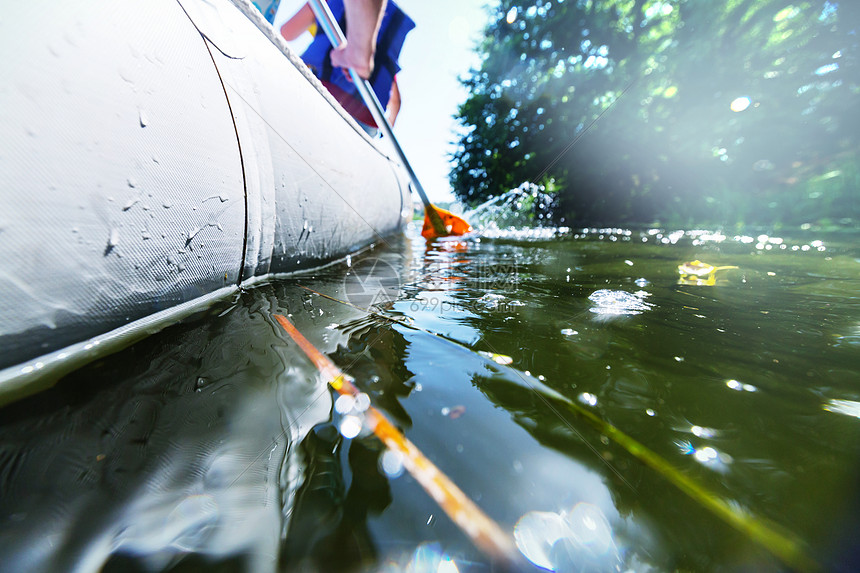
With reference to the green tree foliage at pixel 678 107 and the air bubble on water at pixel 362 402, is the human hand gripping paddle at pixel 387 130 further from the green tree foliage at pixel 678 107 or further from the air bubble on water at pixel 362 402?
the green tree foliage at pixel 678 107

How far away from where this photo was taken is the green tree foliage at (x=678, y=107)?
478 centimetres

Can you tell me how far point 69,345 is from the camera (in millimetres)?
603

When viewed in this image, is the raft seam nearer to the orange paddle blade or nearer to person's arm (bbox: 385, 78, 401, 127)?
the orange paddle blade

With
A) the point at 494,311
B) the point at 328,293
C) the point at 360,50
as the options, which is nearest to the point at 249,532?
the point at 494,311

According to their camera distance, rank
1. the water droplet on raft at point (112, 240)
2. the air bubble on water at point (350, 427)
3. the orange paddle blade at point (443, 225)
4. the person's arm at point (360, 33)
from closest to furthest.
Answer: the air bubble on water at point (350, 427) → the water droplet on raft at point (112, 240) → the person's arm at point (360, 33) → the orange paddle blade at point (443, 225)

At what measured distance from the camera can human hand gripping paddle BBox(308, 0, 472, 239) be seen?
258 centimetres

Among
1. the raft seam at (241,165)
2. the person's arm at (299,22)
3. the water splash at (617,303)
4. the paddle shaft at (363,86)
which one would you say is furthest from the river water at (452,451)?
the person's arm at (299,22)

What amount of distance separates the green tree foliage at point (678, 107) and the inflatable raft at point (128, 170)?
5.44m

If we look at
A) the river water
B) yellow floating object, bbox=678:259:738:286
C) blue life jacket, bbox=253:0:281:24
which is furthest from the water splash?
blue life jacket, bbox=253:0:281:24

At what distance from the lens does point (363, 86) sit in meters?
2.77

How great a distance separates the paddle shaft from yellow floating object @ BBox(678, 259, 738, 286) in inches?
90.1

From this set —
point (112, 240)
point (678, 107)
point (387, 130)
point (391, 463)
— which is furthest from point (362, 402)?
point (678, 107)

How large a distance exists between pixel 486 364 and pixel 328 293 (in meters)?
0.74

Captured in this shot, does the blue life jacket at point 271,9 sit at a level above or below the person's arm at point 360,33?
above
